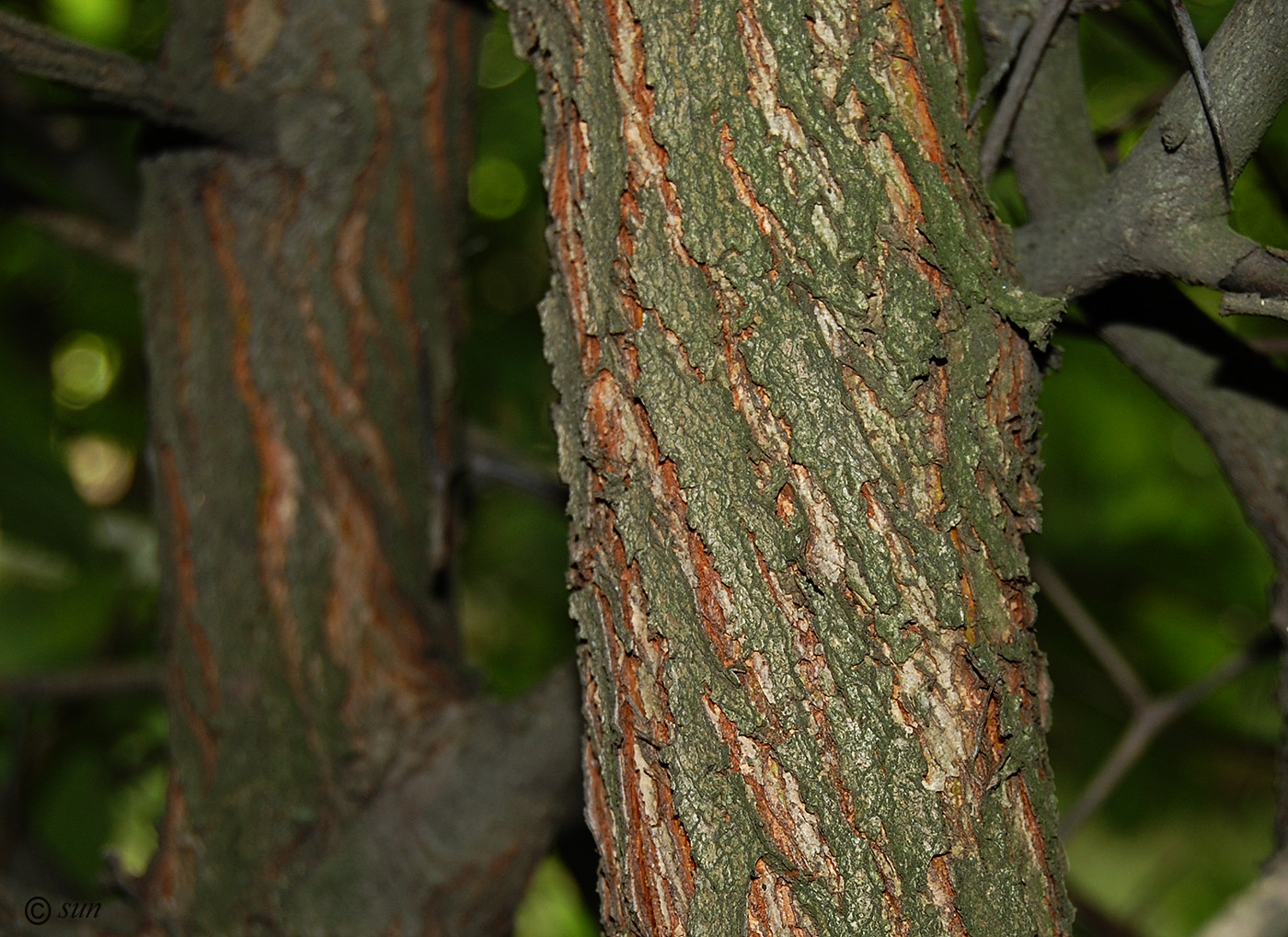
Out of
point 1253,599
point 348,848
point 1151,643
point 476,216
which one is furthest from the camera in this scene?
point 476,216

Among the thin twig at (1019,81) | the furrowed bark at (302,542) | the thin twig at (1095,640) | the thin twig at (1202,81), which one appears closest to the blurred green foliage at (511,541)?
the furrowed bark at (302,542)

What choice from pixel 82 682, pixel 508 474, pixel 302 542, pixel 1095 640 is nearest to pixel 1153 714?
pixel 1095 640

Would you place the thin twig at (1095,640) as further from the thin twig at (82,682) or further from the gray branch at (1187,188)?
the thin twig at (82,682)

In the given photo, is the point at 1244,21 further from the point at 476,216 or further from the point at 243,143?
the point at 476,216

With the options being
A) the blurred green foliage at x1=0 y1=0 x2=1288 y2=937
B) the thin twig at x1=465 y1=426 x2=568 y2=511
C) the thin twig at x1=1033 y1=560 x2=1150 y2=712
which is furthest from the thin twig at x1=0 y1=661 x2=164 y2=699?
the thin twig at x1=1033 y1=560 x2=1150 y2=712

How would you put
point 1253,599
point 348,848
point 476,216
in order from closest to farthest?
1. point 348,848
2. point 1253,599
3. point 476,216

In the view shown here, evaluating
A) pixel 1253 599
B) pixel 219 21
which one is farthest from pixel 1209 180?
pixel 1253 599
